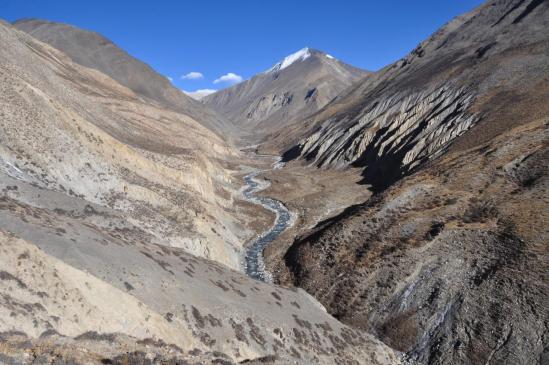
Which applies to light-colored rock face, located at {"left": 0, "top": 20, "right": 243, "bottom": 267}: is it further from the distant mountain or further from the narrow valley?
the distant mountain

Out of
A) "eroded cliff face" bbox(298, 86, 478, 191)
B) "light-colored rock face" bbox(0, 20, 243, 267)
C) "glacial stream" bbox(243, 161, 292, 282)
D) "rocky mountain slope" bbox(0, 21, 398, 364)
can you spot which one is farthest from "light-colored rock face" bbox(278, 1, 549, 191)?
"rocky mountain slope" bbox(0, 21, 398, 364)

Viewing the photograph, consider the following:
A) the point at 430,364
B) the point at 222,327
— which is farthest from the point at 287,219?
the point at 222,327

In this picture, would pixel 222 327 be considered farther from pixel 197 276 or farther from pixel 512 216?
pixel 512 216

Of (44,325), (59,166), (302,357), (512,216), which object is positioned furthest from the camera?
(59,166)

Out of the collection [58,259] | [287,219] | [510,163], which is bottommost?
[58,259]

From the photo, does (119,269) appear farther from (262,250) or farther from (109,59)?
(109,59)
